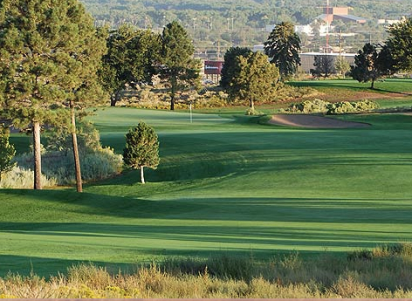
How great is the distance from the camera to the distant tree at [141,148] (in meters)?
43.1

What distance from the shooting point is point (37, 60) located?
39062 millimetres

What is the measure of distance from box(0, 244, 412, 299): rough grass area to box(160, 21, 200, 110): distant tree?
89.2 meters

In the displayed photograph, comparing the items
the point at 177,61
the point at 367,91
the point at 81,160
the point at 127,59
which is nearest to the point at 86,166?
the point at 81,160

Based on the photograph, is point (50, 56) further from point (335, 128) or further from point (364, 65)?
point (364, 65)

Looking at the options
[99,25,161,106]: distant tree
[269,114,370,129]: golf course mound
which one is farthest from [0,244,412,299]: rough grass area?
[99,25,161,106]: distant tree

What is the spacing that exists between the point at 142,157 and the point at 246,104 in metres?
61.9

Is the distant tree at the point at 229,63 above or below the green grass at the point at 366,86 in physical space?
above

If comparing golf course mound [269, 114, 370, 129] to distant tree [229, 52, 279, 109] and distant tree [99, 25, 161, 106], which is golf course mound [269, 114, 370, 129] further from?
distant tree [99, 25, 161, 106]

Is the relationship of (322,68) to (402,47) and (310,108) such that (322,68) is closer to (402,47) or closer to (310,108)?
(402,47)

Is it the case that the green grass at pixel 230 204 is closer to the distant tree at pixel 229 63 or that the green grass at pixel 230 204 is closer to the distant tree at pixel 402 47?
the distant tree at pixel 402 47

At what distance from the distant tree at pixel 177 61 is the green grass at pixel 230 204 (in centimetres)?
4574

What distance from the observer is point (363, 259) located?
1407cm

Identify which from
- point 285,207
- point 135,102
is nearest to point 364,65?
point 135,102

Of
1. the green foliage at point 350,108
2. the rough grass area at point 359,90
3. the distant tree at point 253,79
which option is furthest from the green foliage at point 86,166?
the rough grass area at point 359,90
